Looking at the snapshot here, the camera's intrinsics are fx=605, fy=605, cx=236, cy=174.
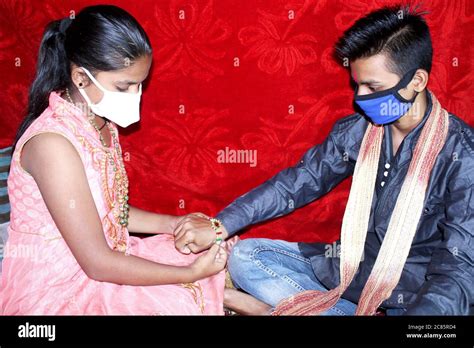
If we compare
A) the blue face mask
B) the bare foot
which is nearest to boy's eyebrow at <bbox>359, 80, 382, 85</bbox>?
the blue face mask

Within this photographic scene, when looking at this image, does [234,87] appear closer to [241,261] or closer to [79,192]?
[241,261]

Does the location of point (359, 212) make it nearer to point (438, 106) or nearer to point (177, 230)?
point (438, 106)

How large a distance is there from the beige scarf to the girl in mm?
305

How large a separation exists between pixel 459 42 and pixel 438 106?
1.35ft

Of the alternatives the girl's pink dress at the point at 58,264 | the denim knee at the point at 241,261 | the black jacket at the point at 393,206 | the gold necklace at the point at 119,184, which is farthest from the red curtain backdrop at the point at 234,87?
the girl's pink dress at the point at 58,264

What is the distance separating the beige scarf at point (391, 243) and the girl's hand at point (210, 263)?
22 centimetres

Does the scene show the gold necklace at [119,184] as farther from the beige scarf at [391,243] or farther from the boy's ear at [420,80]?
the boy's ear at [420,80]

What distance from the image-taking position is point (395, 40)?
1.71 m

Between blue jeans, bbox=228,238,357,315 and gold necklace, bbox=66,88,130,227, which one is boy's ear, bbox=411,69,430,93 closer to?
blue jeans, bbox=228,238,357,315

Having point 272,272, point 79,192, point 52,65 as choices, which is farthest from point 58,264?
point 272,272

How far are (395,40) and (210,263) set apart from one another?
83cm

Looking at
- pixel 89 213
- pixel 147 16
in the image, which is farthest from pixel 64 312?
pixel 147 16

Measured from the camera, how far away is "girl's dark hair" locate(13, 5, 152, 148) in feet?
5.24
